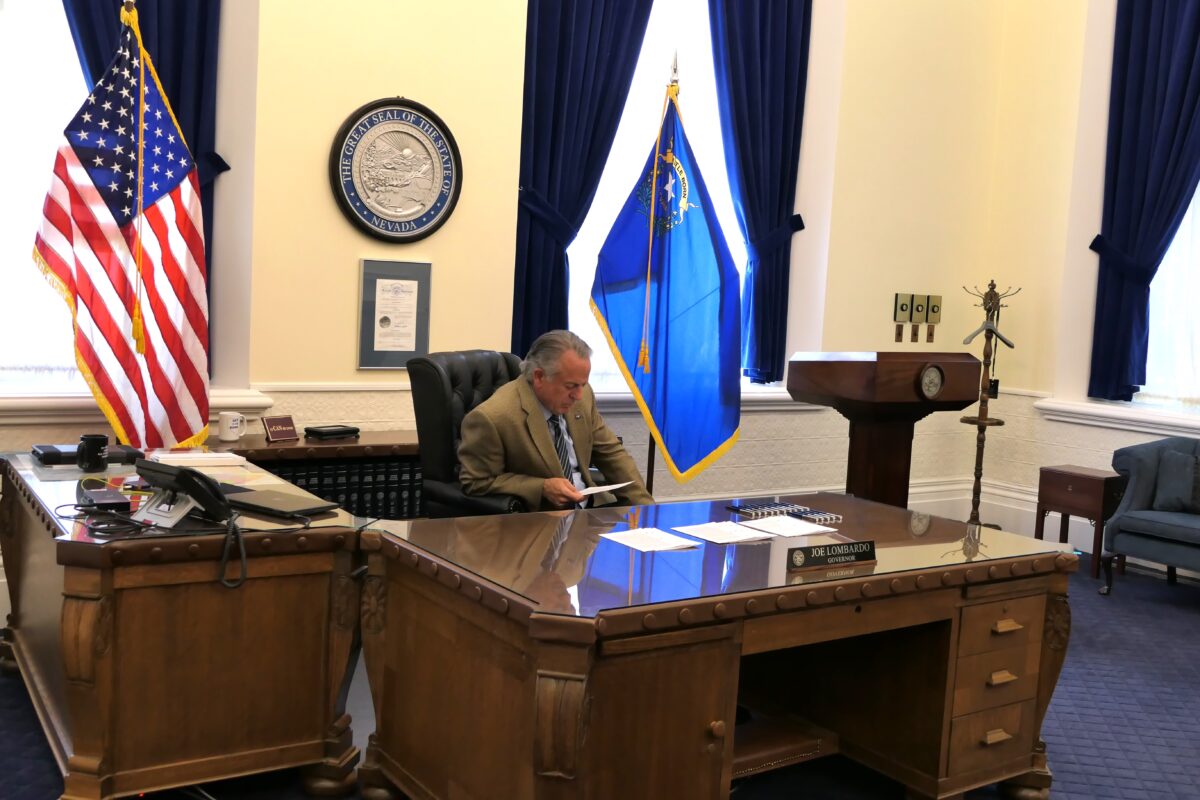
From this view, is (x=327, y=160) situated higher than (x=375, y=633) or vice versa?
(x=327, y=160)

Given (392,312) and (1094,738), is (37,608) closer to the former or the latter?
(392,312)

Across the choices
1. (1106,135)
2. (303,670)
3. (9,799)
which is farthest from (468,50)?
(1106,135)

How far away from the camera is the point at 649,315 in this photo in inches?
217

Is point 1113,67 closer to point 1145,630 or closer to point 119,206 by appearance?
point 1145,630

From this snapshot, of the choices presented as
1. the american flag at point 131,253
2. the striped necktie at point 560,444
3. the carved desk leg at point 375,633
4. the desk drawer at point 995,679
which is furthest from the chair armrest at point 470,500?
the desk drawer at point 995,679

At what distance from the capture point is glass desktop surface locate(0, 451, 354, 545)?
2850 mm

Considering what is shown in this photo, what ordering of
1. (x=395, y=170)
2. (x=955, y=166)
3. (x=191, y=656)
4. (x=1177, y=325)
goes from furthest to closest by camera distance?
(x=955, y=166), (x=1177, y=325), (x=395, y=170), (x=191, y=656)

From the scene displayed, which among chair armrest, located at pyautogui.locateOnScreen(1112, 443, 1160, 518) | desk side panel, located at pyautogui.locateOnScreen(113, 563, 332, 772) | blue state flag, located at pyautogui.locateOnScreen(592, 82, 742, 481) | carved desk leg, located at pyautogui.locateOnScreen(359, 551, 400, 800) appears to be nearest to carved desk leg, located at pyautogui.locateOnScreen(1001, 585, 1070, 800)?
carved desk leg, located at pyautogui.locateOnScreen(359, 551, 400, 800)

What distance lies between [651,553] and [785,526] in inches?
24.2

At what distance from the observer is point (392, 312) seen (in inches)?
202

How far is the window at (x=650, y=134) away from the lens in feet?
20.2

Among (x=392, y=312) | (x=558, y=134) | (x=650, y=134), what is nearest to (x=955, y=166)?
(x=650, y=134)

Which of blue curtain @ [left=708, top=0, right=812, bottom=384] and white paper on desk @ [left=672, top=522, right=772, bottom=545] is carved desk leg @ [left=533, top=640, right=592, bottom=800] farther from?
blue curtain @ [left=708, top=0, right=812, bottom=384]

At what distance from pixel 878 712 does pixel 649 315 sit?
104 inches
